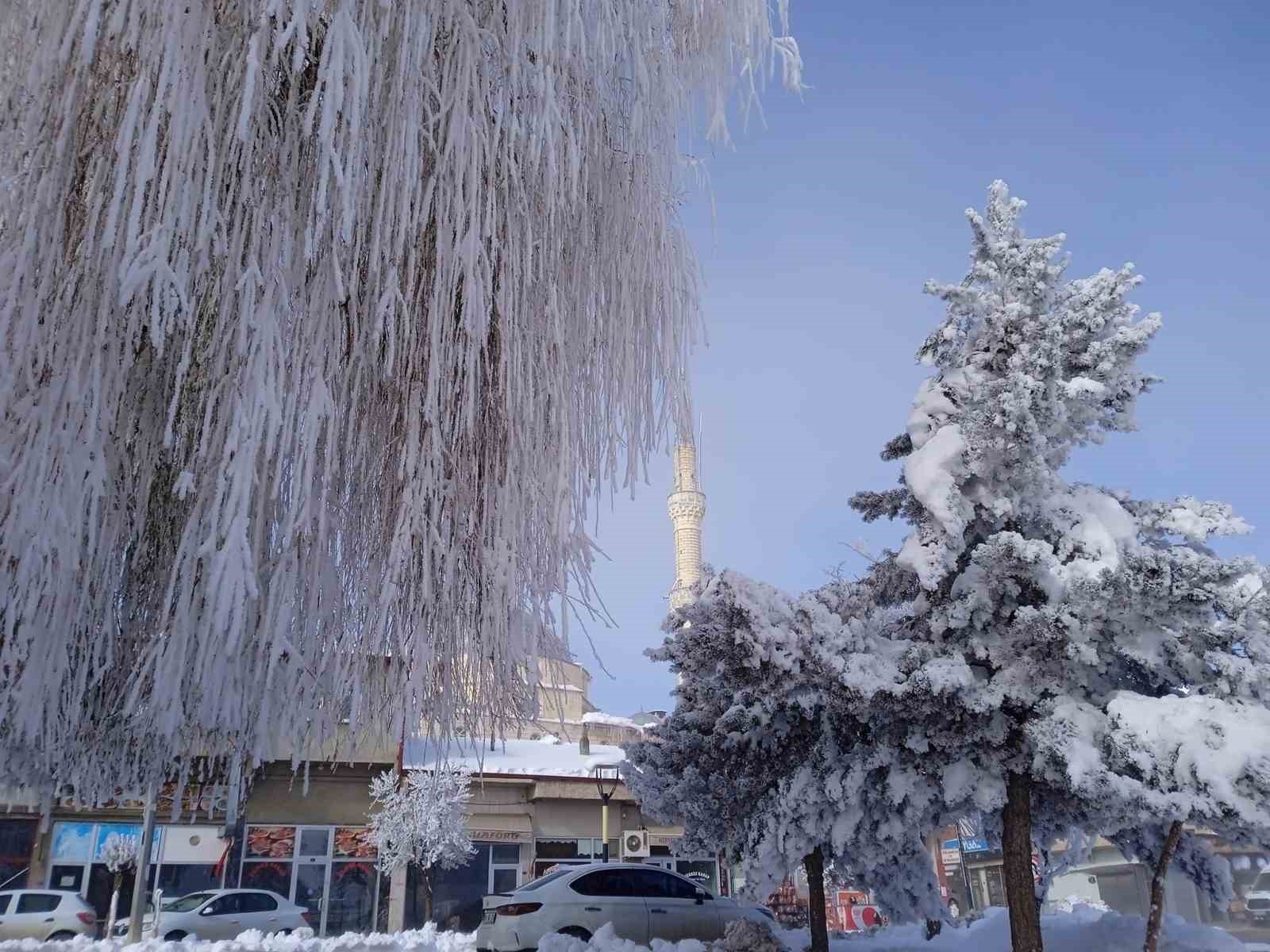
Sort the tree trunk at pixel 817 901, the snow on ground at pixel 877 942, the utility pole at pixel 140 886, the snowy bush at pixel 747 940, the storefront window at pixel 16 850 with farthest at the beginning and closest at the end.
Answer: the storefront window at pixel 16 850 < the utility pole at pixel 140 886 < the tree trunk at pixel 817 901 < the snowy bush at pixel 747 940 < the snow on ground at pixel 877 942

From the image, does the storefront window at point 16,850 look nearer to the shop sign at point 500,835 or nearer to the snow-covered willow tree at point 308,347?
the shop sign at point 500,835

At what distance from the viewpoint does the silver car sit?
1802 centimetres

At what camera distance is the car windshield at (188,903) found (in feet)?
60.6

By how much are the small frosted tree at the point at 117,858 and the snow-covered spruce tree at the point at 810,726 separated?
58.5ft

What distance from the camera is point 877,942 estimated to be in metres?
14.7

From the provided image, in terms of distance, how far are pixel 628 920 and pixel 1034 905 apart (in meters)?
5.78

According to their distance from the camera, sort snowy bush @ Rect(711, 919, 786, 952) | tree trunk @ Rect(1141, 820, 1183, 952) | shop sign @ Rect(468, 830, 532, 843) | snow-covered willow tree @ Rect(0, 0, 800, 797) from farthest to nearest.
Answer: shop sign @ Rect(468, 830, 532, 843) → snowy bush @ Rect(711, 919, 786, 952) → tree trunk @ Rect(1141, 820, 1183, 952) → snow-covered willow tree @ Rect(0, 0, 800, 797)

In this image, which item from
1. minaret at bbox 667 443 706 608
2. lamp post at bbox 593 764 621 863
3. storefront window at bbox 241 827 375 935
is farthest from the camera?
minaret at bbox 667 443 706 608

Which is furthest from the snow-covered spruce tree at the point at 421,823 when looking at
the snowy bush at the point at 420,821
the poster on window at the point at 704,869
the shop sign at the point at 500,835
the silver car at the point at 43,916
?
the poster on window at the point at 704,869

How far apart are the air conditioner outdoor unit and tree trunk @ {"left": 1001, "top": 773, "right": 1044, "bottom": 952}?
20.9 m

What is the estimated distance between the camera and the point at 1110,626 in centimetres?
911

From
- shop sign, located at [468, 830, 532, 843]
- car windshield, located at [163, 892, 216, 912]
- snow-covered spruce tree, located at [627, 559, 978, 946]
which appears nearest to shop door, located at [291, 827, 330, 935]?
shop sign, located at [468, 830, 532, 843]

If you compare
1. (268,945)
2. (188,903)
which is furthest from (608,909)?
(188,903)

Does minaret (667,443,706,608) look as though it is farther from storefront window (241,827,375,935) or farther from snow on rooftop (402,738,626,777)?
storefront window (241,827,375,935)
